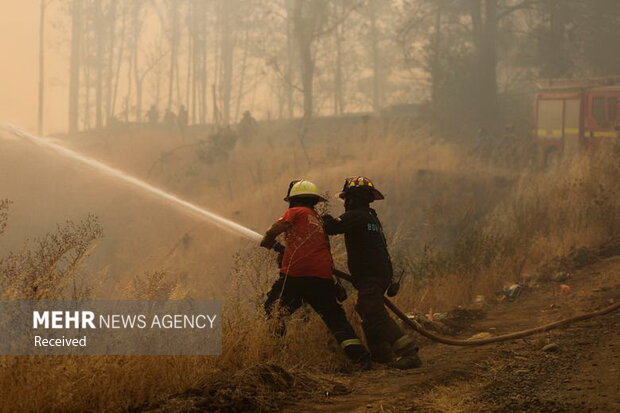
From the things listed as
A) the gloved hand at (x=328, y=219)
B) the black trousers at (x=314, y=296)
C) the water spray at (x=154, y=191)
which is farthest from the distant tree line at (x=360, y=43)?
the black trousers at (x=314, y=296)

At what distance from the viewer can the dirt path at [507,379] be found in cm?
515

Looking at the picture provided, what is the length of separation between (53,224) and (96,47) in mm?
30465

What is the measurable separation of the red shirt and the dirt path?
0.96 m

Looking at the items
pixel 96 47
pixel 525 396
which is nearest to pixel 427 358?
pixel 525 396

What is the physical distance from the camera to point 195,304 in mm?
6508

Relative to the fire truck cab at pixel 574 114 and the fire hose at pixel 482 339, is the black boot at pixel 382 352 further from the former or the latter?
the fire truck cab at pixel 574 114

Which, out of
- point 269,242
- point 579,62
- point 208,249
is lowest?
point 208,249

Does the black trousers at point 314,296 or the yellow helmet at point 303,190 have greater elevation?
the yellow helmet at point 303,190

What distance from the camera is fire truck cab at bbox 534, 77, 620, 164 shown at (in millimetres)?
22406

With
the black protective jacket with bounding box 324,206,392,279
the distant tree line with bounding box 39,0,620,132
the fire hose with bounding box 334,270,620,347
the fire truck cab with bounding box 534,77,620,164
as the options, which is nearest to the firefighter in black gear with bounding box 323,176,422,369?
the black protective jacket with bounding box 324,206,392,279

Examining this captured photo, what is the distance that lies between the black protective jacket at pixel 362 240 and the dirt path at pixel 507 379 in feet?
3.04

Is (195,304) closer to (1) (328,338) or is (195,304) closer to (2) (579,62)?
(1) (328,338)

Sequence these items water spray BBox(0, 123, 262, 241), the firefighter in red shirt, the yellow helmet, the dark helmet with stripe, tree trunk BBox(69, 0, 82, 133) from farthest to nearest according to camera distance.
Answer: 1. tree trunk BBox(69, 0, 82, 133)
2. water spray BBox(0, 123, 262, 241)
3. the dark helmet with stripe
4. the yellow helmet
5. the firefighter in red shirt

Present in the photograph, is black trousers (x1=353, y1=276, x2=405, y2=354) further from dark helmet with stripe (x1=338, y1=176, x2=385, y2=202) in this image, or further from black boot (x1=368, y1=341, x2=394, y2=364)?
dark helmet with stripe (x1=338, y1=176, x2=385, y2=202)
